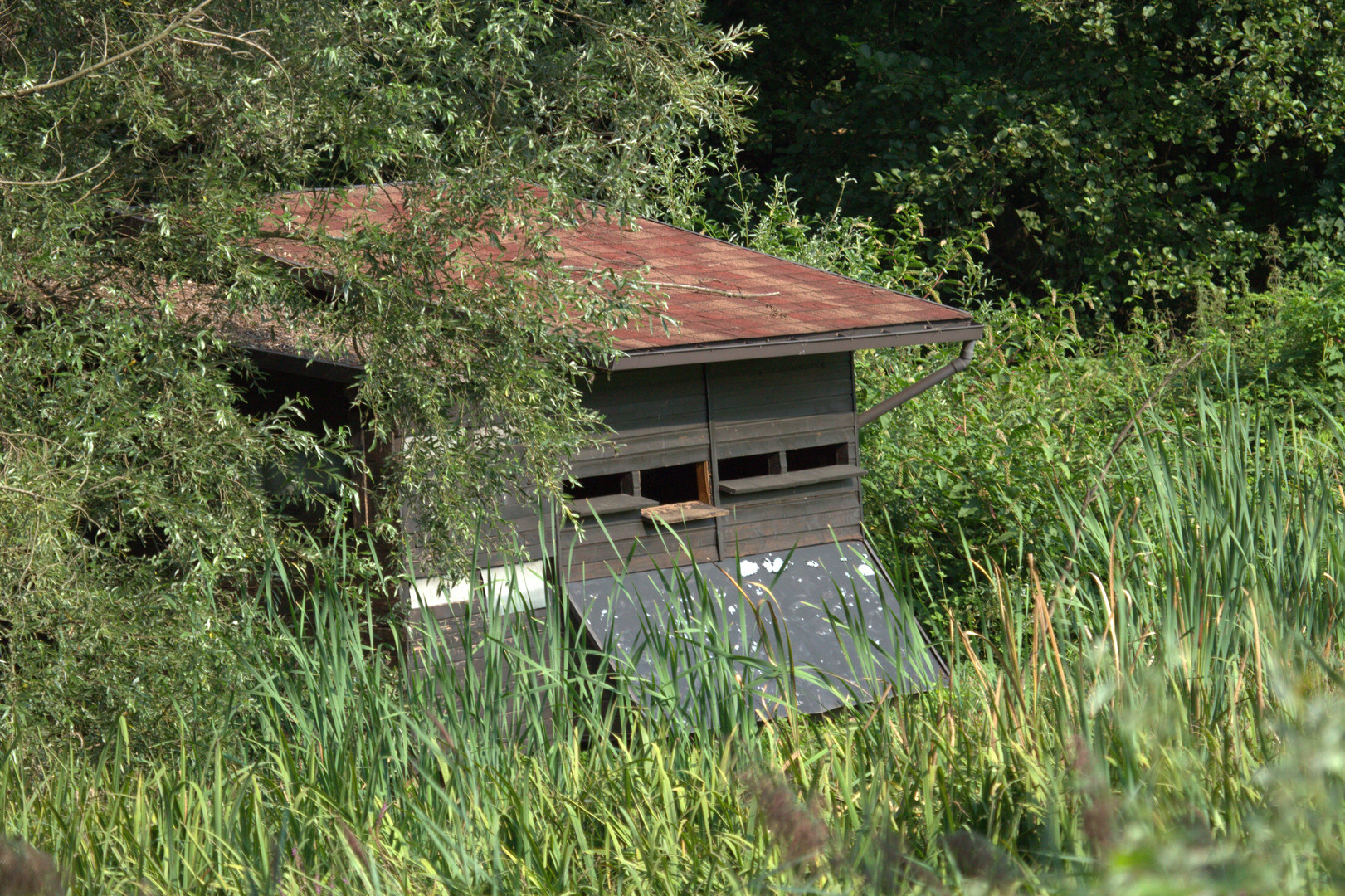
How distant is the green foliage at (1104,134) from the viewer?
1524 cm

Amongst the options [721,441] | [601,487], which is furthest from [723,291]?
[601,487]

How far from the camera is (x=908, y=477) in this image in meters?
11.4

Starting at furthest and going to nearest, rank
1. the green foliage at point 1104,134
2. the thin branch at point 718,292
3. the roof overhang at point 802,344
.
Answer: the green foliage at point 1104,134 → the thin branch at point 718,292 → the roof overhang at point 802,344

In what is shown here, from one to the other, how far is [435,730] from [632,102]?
13.5ft

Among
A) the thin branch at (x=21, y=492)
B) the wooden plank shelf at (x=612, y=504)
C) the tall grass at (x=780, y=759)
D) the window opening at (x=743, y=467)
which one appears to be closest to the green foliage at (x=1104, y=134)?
the window opening at (x=743, y=467)

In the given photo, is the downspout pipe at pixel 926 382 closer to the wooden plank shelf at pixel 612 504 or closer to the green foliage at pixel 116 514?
the wooden plank shelf at pixel 612 504

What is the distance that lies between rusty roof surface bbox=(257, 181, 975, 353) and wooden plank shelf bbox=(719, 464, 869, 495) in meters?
1.11

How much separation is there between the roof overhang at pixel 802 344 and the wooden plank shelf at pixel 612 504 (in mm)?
909

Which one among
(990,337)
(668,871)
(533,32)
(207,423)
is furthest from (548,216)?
(990,337)

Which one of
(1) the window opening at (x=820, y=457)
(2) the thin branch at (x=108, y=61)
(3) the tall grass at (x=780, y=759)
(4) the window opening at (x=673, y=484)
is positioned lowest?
(4) the window opening at (x=673, y=484)

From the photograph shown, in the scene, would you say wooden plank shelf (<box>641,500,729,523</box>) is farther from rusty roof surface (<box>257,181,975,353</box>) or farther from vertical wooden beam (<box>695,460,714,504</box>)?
rusty roof surface (<box>257,181,975,353</box>)

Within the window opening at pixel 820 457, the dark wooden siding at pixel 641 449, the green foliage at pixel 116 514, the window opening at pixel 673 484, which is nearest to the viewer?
the green foliage at pixel 116 514

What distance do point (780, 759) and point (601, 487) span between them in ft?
20.0

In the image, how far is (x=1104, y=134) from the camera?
15641mm
